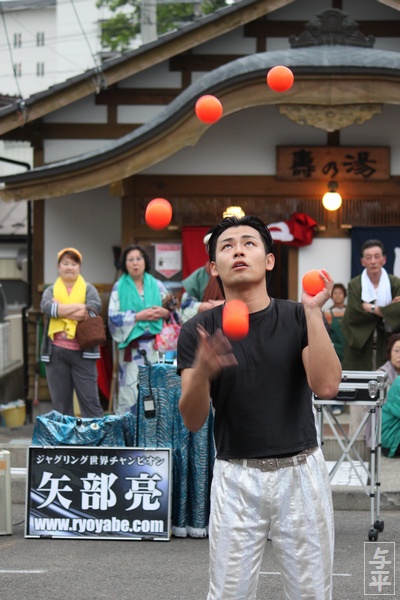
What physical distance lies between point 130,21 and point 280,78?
4675 centimetres

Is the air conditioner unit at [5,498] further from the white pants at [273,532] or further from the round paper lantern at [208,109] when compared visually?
the round paper lantern at [208,109]

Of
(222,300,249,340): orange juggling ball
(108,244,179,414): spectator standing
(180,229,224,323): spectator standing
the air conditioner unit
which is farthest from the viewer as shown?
(180,229,224,323): spectator standing

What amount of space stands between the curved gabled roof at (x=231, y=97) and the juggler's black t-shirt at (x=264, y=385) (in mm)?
7280

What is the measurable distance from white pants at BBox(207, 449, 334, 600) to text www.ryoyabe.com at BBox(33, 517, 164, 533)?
3.22 metres

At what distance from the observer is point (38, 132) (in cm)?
1313

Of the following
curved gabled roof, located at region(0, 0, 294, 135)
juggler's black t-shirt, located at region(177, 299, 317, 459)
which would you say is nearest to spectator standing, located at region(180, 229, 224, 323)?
curved gabled roof, located at region(0, 0, 294, 135)

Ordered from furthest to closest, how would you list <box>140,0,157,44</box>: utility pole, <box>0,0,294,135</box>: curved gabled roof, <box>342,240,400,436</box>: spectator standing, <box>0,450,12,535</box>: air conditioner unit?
<box>140,0,157,44</box>: utility pole < <box>0,0,294,135</box>: curved gabled roof < <box>342,240,400,436</box>: spectator standing < <box>0,450,12,535</box>: air conditioner unit

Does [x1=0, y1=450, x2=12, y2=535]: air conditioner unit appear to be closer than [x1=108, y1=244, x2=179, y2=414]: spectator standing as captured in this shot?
Yes

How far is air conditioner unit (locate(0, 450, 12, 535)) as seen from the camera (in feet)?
24.0

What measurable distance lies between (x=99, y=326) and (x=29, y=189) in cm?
285

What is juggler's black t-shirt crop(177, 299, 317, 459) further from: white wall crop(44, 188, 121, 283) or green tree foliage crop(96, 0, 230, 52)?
green tree foliage crop(96, 0, 230, 52)

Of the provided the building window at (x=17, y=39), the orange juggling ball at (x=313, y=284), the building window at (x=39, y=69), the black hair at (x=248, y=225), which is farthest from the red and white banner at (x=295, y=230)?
the building window at (x=17, y=39)

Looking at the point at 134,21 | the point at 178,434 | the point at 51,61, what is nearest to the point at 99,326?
the point at 178,434

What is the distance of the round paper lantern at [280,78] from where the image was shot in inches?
390
